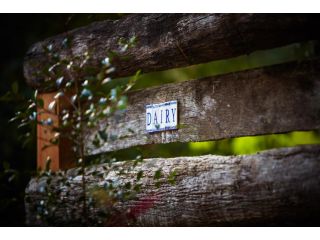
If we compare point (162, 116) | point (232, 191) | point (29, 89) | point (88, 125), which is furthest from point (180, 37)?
point (29, 89)

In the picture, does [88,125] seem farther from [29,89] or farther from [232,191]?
[29,89]

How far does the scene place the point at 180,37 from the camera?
6.98ft

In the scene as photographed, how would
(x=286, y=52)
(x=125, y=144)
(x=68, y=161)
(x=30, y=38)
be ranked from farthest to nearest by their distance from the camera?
(x=30, y=38) < (x=286, y=52) < (x=68, y=161) < (x=125, y=144)

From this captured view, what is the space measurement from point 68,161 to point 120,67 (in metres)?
0.67

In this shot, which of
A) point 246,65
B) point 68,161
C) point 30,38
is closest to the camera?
point 68,161

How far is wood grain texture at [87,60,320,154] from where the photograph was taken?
1.80m

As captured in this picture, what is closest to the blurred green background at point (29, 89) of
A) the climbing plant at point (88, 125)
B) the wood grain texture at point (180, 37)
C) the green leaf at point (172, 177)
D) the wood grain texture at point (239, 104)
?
the wood grain texture at point (180, 37)

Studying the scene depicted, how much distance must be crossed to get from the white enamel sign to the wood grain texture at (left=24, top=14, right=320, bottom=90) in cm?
19

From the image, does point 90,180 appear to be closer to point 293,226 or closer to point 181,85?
point 181,85

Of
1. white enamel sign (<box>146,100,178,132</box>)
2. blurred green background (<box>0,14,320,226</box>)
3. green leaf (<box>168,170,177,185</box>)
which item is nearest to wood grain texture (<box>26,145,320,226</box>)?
green leaf (<box>168,170,177,185</box>)

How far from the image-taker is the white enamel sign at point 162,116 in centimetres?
220

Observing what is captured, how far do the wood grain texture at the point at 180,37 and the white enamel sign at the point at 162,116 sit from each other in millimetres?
191
